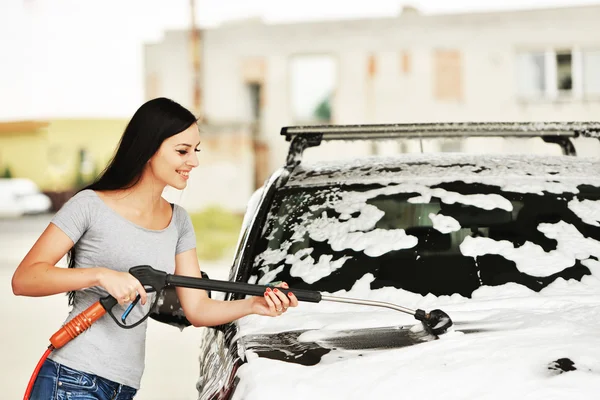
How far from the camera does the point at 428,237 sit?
2918mm

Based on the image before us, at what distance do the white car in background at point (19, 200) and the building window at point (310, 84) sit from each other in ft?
35.8

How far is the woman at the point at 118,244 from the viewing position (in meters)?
2.29

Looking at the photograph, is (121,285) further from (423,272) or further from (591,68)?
(591,68)

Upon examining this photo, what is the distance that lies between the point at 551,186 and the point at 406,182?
48 cm

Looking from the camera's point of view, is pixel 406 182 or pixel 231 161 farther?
pixel 231 161

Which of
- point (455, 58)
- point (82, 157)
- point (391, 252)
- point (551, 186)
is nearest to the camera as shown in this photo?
point (391, 252)

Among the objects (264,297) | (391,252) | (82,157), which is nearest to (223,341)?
(264,297)

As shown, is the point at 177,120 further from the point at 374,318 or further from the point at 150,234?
the point at 374,318

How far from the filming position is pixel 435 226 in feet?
9.70

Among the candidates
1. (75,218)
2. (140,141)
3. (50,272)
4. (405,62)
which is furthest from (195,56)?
(50,272)

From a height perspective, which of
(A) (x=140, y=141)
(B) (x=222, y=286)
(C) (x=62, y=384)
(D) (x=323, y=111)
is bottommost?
(C) (x=62, y=384)

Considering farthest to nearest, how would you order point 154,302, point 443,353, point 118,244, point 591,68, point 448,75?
point 448,75 < point 591,68 < point 118,244 < point 154,302 < point 443,353

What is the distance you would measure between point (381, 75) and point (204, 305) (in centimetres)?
1878

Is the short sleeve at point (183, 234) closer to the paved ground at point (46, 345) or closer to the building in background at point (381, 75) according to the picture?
the paved ground at point (46, 345)
